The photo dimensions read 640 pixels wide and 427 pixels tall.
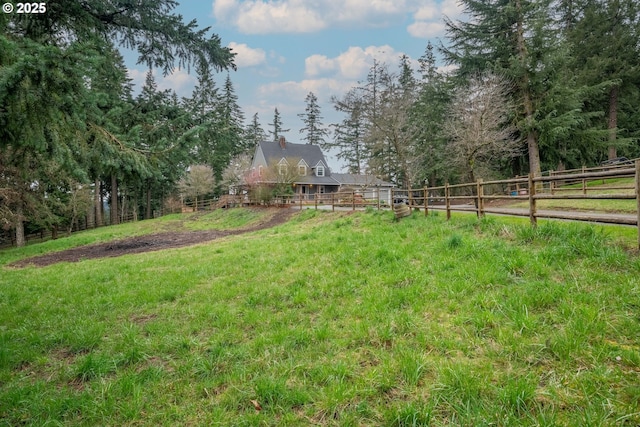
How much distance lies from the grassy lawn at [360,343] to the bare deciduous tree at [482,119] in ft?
43.4

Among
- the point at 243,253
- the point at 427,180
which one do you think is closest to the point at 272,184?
the point at 427,180

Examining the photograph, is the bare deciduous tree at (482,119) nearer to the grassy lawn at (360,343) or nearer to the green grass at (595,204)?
the green grass at (595,204)

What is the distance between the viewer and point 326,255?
22.9ft

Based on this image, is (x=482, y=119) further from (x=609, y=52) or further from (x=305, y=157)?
(x=305, y=157)

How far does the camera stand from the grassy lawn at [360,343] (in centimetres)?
245

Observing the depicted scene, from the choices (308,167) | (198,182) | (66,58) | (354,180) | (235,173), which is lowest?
(66,58)

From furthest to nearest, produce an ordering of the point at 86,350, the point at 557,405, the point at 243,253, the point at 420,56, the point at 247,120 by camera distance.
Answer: the point at 247,120 → the point at 420,56 → the point at 243,253 → the point at 86,350 → the point at 557,405

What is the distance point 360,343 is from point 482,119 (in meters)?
17.8

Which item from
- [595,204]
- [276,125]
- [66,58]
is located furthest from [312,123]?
[66,58]

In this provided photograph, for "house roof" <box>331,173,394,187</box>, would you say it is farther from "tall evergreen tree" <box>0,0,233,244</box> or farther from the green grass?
"tall evergreen tree" <box>0,0,233,244</box>

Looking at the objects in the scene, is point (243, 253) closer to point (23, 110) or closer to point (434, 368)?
point (23, 110)

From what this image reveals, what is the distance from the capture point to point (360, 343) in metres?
3.45

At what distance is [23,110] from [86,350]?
2.86 m

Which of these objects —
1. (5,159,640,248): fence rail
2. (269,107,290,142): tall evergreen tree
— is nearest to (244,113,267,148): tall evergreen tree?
(269,107,290,142): tall evergreen tree
